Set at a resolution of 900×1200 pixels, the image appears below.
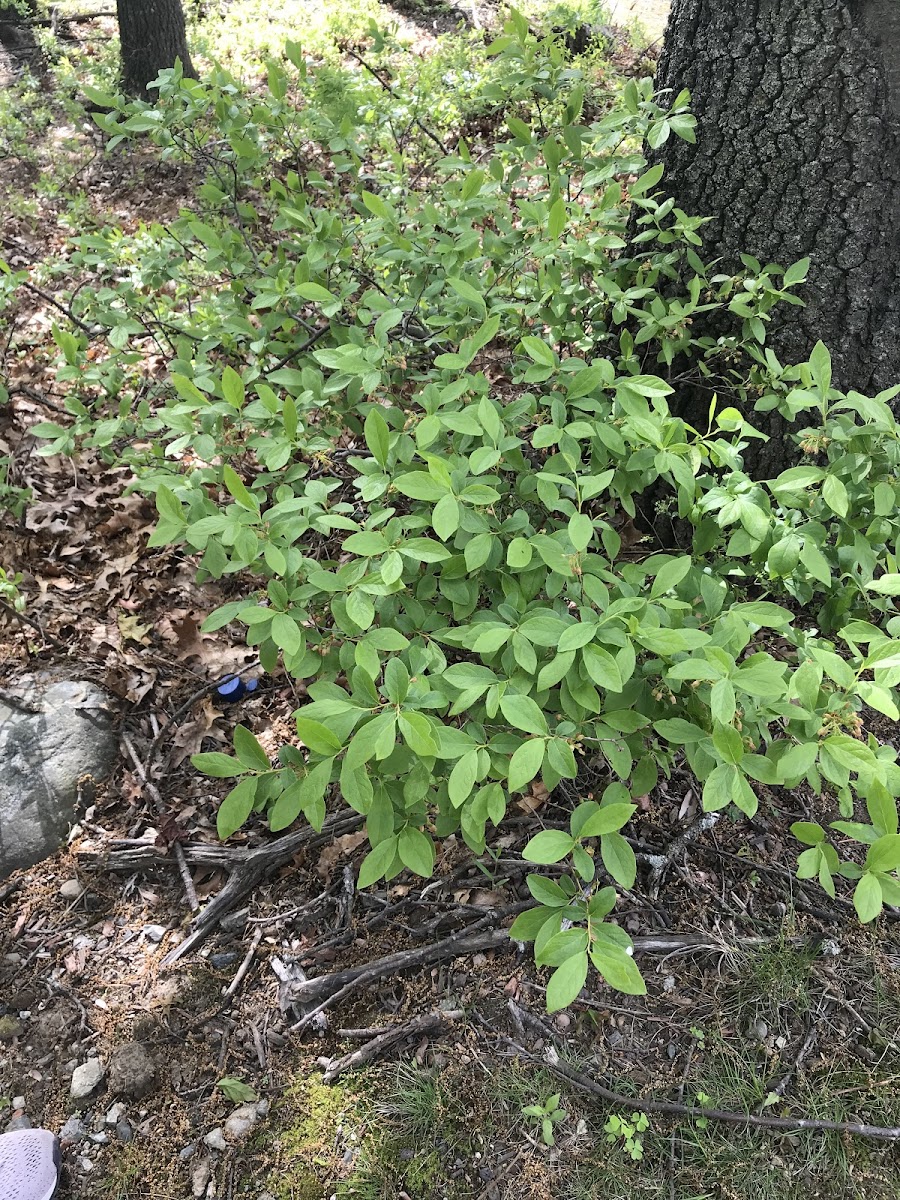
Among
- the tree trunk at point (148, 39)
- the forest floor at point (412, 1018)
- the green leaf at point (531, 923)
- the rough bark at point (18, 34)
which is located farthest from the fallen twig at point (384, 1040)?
the rough bark at point (18, 34)

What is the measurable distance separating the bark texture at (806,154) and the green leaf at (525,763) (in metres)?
1.70

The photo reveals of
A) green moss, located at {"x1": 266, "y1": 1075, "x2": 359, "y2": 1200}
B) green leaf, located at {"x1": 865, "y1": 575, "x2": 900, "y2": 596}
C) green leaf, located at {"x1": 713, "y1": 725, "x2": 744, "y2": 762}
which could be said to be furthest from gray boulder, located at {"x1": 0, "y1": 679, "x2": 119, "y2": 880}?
green leaf, located at {"x1": 865, "y1": 575, "x2": 900, "y2": 596}

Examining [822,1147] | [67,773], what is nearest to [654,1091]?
[822,1147]

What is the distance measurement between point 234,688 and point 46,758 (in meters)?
0.69

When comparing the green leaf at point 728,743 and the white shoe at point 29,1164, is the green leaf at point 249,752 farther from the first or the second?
the white shoe at point 29,1164

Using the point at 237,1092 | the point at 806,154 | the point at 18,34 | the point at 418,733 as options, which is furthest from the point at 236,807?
the point at 18,34

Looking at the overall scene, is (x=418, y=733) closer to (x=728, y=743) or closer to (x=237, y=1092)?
(x=728, y=743)

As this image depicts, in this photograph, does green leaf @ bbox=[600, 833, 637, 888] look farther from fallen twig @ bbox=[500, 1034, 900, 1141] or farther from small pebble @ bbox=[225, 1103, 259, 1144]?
small pebble @ bbox=[225, 1103, 259, 1144]

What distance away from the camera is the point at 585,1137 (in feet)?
6.03

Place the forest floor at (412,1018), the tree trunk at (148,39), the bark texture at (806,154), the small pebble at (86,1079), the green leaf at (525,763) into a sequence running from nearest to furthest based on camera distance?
the green leaf at (525,763)
the forest floor at (412,1018)
the bark texture at (806,154)
the small pebble at (86,1079)
the tree trunk at (148,39)

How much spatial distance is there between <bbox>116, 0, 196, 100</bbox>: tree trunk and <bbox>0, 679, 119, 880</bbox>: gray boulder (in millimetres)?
5604

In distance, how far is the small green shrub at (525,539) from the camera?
1250 millimetres

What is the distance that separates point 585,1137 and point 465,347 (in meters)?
2.01

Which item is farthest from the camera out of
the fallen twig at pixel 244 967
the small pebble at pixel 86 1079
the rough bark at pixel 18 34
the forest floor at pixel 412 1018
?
the rough bark at pixel 18 34
